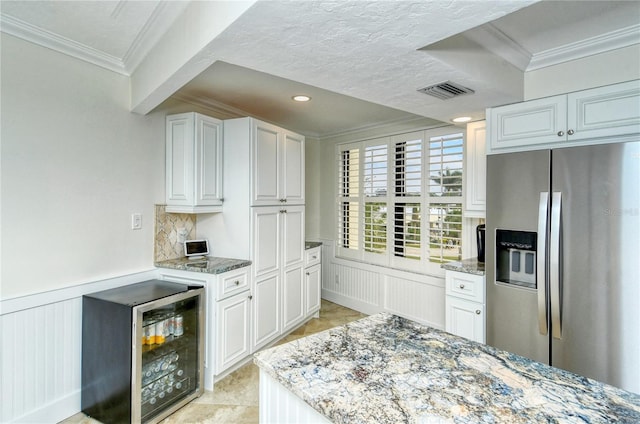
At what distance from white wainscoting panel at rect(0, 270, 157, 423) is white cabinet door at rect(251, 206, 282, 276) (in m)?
1.20

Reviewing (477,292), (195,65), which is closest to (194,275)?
(195,65)

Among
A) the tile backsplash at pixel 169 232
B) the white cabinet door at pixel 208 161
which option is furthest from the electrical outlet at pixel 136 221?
the white cabinet door at pixel 208 161

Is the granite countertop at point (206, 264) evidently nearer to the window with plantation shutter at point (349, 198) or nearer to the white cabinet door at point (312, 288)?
the white cabinet door at point (312, 288)

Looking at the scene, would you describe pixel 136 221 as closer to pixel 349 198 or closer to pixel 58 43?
pixel 58 43

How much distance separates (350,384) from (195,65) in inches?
66.8

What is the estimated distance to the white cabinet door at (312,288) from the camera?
143 inches

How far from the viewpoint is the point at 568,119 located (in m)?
2.05

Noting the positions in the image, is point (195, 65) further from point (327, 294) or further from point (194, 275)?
point (327, 294)

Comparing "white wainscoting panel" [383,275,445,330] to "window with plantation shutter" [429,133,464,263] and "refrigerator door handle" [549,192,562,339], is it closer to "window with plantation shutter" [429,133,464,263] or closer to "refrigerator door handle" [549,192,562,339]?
"window with plantation shutter" [429,133,464,263]

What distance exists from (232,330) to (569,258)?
7.76 feet

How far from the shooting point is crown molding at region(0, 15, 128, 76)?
1.82 meters

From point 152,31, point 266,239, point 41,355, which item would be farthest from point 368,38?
point 41,355

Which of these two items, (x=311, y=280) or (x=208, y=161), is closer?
(x=208, y=161)

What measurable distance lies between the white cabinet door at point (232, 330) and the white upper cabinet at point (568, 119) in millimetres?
2282
